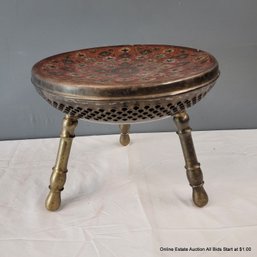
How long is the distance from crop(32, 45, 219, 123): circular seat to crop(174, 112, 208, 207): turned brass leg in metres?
0.04

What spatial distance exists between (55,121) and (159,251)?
59 centimetres

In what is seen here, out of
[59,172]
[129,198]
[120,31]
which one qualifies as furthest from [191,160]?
[120,31]

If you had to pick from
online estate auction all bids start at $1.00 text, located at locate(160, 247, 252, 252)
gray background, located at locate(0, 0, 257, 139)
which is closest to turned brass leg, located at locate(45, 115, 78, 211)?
online estate auction all bids start at $1.00 text, located at locate(160, 247, 252, 252)

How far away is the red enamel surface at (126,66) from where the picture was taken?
70cm

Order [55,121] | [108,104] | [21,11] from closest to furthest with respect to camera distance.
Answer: [108,104], [21,11], [55,121]

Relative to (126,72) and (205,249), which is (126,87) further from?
(205,249)

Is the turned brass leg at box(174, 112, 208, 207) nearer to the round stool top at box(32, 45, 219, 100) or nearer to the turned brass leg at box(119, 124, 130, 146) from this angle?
the round stool top at box(32, 45, 219, 100)

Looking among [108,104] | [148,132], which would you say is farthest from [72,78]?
[148,132]

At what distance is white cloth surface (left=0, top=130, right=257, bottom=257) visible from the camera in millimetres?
703

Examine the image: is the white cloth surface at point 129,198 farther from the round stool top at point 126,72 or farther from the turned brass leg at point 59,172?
the round stool top at point 126,72

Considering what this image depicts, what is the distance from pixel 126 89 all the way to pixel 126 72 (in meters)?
0.16

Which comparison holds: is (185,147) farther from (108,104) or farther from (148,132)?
(148,132)

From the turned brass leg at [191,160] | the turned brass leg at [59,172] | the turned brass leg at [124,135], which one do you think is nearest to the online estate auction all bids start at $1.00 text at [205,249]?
the turned brass leg at [191,160]

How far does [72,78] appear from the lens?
0.73 meters
